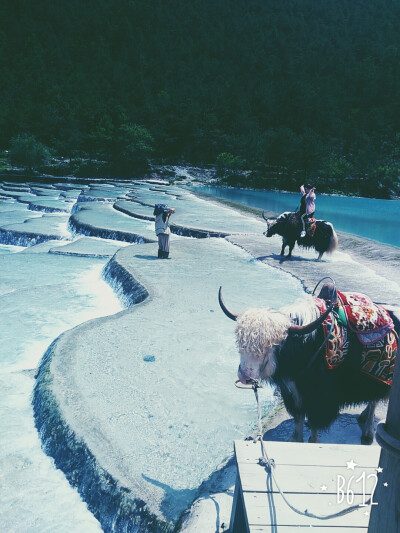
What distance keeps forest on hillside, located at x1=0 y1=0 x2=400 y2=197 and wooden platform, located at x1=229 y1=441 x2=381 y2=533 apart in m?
43.0

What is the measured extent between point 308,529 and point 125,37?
353 feet

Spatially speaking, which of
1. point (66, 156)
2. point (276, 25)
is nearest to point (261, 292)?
point (66, 156)

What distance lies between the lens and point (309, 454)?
93.0 inches

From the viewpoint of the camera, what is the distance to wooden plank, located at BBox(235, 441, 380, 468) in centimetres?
230

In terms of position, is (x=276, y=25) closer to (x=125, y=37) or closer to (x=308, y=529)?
(x=125, y=37)

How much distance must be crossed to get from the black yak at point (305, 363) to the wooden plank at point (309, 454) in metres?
0.41

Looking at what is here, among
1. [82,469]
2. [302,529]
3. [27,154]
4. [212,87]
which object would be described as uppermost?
[212,87]

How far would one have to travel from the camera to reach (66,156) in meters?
51.1

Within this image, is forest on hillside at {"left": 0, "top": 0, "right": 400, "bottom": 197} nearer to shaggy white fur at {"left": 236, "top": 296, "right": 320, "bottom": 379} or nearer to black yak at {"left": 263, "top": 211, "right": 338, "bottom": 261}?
black yak at {"left": 263, "top": 211, "right": 338, "bottom": 261}

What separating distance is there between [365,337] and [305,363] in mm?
460

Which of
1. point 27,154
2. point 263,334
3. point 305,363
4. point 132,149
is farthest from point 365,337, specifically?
point 132,149

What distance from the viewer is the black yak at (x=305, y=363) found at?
2.69 meters

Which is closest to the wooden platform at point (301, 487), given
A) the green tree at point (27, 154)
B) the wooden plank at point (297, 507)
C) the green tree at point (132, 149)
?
the wooden plank at point (297, 507)

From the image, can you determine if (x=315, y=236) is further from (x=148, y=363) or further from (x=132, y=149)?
(x=132, y=149)
